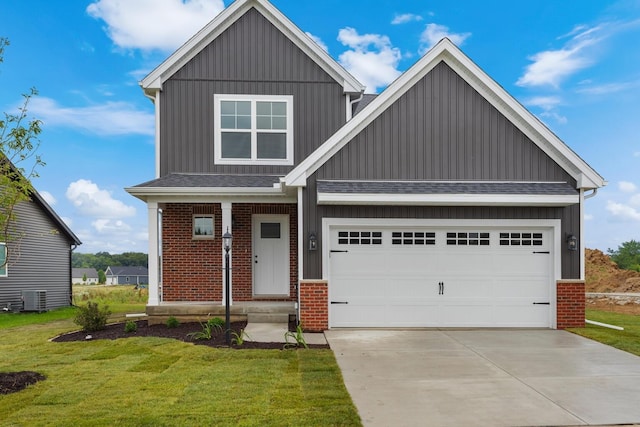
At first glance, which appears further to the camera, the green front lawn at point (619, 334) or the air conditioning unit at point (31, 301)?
the air conditioning unit at point (31, 301)

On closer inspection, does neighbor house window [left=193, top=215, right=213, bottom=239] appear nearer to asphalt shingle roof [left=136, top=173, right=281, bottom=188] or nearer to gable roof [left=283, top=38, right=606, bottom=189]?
asphalt shingle roof [left=136, top=173, right=281, bottom=188]

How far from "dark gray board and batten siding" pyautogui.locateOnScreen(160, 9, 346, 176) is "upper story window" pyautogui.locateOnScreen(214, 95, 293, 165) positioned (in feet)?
0.55

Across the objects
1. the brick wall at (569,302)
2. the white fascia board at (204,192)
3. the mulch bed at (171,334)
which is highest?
the white fascia board at (204,192)

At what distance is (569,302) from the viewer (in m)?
10.9

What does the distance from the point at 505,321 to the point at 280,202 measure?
603 cm

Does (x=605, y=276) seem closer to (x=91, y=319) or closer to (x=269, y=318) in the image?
(x=269, y=318)

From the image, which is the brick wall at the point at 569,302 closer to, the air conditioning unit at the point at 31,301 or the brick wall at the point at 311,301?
the brick wall at the point at 311,301

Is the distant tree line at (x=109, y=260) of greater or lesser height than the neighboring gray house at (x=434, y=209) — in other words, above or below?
below

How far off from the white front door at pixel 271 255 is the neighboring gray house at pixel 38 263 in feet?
25.2

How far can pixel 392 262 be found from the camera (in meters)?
10.9

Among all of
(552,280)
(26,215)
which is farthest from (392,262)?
(26,215)

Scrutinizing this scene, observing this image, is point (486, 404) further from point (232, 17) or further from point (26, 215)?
point (26, 215)

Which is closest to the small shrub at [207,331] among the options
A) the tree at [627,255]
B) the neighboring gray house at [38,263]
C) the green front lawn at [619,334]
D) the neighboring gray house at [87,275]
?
the green front lawn at [619,334]

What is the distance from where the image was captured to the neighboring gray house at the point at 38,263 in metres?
17.8
